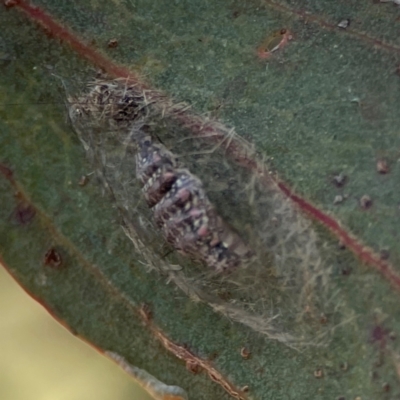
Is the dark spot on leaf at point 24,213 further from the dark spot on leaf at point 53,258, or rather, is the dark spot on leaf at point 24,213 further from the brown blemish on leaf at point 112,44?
the brown blemish on leaf at point 112,44

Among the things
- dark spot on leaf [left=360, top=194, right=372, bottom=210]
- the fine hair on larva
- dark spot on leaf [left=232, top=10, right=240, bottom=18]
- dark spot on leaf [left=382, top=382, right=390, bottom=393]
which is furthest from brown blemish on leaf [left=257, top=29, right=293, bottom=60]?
dark spot on leaf [left=382, top=382, right=390, bottom=393]

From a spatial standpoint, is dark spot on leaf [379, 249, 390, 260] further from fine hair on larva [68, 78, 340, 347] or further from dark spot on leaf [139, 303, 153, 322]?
dark spot on leaf [139, 303, 153, 322]

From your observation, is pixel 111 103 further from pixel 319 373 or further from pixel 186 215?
pixel 319 373

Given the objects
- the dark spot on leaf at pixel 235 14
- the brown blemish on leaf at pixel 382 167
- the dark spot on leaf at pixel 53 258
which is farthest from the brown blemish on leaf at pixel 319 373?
the dark spot on leaf at pixel 235 14

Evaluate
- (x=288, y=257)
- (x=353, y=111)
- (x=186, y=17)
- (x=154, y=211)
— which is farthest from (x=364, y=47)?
(x=154, y=211)

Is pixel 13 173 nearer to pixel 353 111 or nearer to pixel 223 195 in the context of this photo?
pixel 223 195
